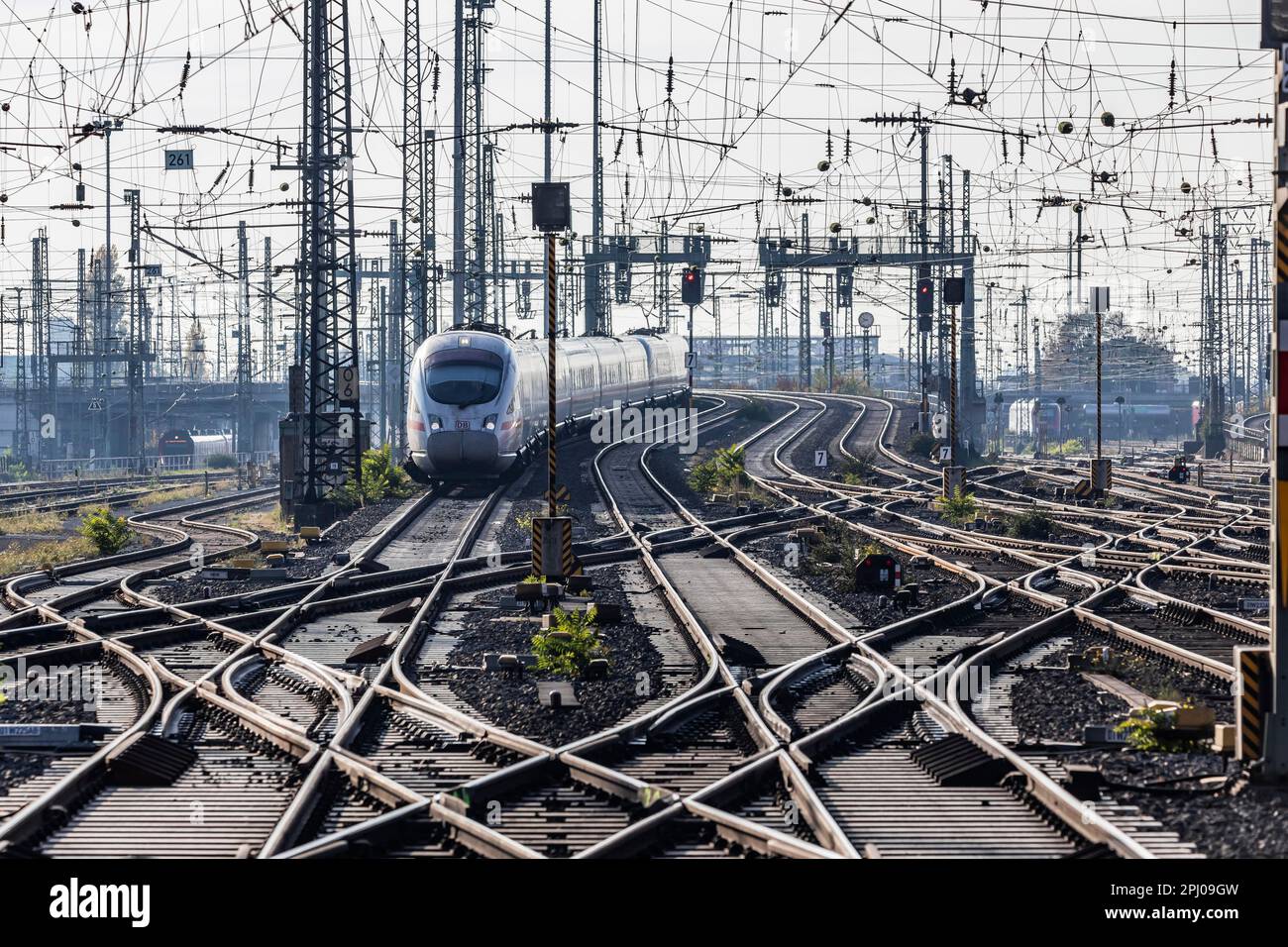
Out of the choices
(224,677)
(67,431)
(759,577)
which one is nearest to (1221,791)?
(224,677)

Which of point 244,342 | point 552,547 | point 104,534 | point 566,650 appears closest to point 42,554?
point 104,534

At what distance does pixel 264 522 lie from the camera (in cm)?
3634

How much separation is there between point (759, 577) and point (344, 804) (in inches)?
519

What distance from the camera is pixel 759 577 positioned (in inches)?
908

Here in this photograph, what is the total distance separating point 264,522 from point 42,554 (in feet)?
22.2

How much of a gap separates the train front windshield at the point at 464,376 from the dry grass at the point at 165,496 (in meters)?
11.7

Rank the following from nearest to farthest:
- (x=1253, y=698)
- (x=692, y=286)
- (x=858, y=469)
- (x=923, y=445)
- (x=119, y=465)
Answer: (x=1253, y=698) → (x=858, y=469) → (x=923, y=445) → (x=692, y=286) → (x=119, y=465)

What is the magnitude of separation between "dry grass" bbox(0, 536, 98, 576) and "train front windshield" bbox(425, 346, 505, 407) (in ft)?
25.7

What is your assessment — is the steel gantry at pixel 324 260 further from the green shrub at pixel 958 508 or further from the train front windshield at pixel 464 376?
the green shrub at pixel 958 508

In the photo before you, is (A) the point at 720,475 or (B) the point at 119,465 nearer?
(A) the point at 720,475

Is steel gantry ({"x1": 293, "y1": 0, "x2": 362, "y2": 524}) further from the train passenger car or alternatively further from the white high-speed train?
the train passenger car

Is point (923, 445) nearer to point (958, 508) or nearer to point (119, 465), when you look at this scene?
point (958, 508)
